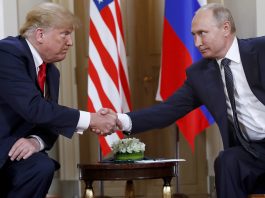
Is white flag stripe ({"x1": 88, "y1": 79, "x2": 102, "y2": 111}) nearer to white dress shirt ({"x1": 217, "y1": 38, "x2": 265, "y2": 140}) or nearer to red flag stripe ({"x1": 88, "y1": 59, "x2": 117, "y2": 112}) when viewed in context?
red flag stripe ({"x1": 88, "y1": 59, "x2": 117, "y2": 112})

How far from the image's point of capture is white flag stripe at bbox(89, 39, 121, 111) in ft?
15.9

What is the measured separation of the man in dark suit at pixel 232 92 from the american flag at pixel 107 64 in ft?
3.92

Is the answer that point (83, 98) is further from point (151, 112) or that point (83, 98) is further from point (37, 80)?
point (37, 80)

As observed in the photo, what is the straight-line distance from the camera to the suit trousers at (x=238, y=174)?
3162 millimetres

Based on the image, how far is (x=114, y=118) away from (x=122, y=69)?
1.22m

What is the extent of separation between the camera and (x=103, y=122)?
12.2ft

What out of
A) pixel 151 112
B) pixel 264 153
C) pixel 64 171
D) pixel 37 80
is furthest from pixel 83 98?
pixel 264 153

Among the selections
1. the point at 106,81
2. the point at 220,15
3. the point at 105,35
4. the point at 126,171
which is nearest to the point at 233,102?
the point at 220,15

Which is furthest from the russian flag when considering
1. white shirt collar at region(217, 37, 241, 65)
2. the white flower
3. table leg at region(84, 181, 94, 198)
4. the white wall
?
white shirt collar at region(217, 37, 241, 65)

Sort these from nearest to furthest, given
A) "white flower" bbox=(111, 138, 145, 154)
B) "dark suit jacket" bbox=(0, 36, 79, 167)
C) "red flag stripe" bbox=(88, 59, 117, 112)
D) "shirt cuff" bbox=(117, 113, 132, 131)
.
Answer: "dark suit jacket" bbox=(0, 36, 79, 167) → "shirt cuff" bbox=(117, 113, 132, 131) → "white flower" bbox=(111, 138, 145, 154) → "red flag stripe" bbox=(88, 59, 117, 112)

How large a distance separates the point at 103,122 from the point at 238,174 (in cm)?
89

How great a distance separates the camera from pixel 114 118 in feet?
12.4

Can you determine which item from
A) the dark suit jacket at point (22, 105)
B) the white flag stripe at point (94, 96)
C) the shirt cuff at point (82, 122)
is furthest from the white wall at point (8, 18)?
the shirt cuff at point (82, 122)

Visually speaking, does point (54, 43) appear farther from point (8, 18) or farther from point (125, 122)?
point (8, 18)
